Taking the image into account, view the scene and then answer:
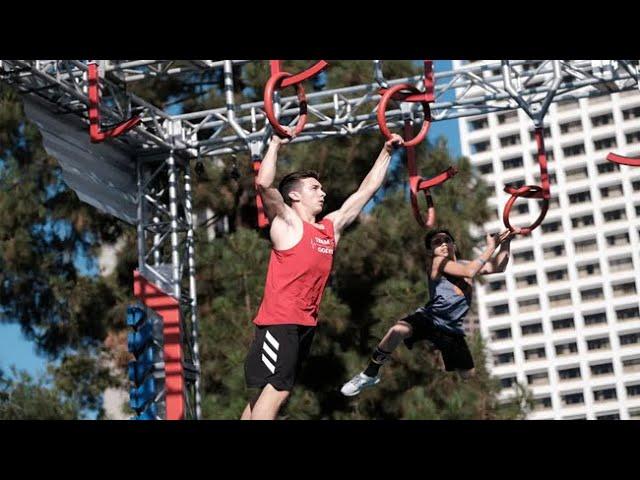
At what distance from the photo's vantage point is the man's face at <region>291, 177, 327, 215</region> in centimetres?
531

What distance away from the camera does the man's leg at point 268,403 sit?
15.6 ft

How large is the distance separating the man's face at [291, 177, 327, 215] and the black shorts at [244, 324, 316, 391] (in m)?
0.59

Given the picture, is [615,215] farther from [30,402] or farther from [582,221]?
[30,402]

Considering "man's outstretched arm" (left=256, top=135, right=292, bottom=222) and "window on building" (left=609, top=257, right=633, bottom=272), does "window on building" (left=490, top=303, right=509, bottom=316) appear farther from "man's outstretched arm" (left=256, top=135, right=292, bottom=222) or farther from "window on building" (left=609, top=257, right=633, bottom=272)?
"man's outstretched arm" (left=256, top=135, right=292, bottom=222)

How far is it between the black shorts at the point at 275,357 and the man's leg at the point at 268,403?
0.08ft

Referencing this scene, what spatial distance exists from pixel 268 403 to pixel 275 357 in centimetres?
20

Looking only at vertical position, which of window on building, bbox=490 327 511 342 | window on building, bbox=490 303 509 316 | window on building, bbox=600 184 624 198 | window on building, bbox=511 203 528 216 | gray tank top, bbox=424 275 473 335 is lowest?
window on building, bbox=490 327 511 342

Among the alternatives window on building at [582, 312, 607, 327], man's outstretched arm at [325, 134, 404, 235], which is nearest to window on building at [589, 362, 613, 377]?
window on building at [582, 312, 607, 327]

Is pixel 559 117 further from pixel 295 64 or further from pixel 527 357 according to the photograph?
pixel 295 64

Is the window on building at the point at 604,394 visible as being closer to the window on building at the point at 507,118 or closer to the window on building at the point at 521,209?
the window on building at the point at 521,209

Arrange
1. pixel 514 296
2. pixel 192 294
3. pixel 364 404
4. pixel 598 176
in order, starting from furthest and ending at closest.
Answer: pixel 514 296 → pixel 598 176 → pixel 364 404 → pixel 192 294
